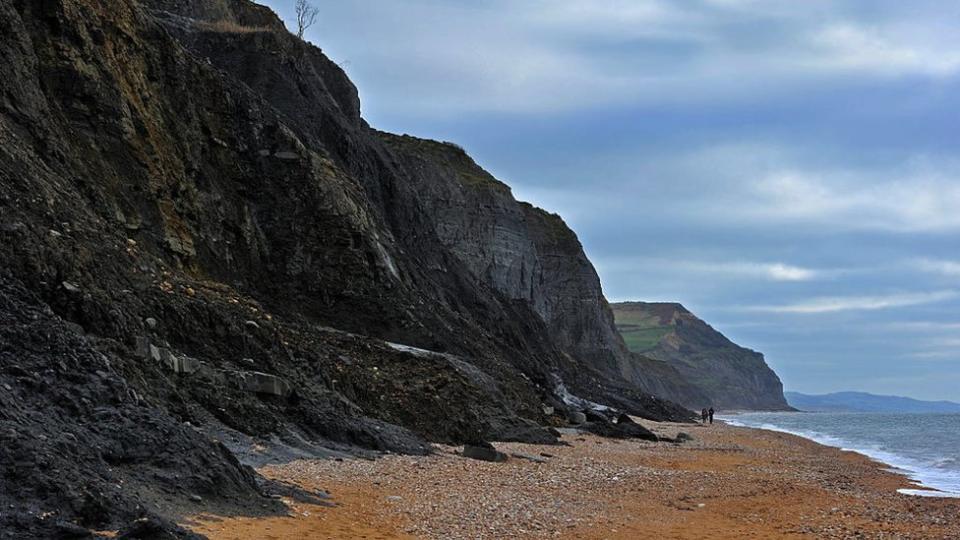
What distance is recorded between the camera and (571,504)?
15102mm

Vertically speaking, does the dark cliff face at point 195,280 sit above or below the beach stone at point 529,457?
above

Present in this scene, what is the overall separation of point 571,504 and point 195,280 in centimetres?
1373

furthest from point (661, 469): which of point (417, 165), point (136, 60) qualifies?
point (417, 165)

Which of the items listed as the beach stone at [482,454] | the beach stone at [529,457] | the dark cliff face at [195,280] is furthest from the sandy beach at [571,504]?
the dark cliff face at [195,280]

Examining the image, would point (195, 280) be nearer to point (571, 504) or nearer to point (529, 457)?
point (529, 457)

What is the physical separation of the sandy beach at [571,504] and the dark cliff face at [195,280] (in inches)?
47.0

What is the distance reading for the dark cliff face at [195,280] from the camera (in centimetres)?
1105

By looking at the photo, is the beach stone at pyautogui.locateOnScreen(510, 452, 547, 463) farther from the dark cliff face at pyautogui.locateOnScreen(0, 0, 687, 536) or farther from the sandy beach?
the dark cliff face at pyautogui.locateOnScreen(0, 0, 687, 536)

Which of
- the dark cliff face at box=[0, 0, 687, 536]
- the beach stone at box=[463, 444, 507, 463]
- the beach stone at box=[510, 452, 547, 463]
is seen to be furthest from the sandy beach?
the dark cliff face at box=[0, 0, 687, 536]

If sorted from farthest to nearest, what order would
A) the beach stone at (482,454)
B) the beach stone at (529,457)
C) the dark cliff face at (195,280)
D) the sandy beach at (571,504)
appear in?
1. the beach stone at (529,457)
2. the beach stone at (482,454)
3. the sandy beach at (571,504)
4. the dark cliff face at (195,280)

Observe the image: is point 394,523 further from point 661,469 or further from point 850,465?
point 850,465

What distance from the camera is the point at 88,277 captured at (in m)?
17.4

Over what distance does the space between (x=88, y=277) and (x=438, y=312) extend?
21.5 metres

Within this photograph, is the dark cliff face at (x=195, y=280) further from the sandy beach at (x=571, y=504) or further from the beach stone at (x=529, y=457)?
the beach stone at (x=529, y=457)
